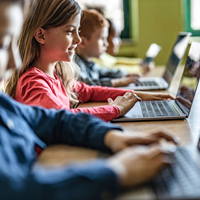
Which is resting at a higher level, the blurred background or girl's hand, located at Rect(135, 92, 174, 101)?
the blurred background

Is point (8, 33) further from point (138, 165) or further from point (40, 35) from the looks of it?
point (40, 35)

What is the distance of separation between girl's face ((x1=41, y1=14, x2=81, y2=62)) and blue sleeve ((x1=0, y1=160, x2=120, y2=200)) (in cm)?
69

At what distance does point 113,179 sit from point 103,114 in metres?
0.47

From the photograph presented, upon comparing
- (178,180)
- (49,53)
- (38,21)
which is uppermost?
(38,21)

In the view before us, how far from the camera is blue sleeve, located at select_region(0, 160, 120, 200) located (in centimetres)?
40

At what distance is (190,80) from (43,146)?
0.59 metres

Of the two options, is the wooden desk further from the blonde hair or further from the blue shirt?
the blonde hair

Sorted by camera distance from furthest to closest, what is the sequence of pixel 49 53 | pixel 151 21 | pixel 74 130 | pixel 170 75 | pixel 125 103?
pixel 151 21, pixel 170 75, pixel 49 53, pixel 125 103, pixel 74 130

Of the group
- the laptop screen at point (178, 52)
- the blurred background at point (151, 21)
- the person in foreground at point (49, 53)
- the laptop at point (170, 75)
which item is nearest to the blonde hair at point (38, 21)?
the person in foreground at point (49, 53)

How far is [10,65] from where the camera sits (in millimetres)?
551

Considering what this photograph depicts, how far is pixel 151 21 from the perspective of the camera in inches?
161

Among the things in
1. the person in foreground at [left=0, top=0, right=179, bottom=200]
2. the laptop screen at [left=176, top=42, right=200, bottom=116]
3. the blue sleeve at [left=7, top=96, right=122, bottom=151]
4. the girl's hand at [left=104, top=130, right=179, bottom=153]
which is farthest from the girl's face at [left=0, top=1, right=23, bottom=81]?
the laptop screen at [left=176, top=42, right=200, bottom=116]

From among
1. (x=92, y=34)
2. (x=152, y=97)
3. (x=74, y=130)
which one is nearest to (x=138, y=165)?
(x=74, y=130)

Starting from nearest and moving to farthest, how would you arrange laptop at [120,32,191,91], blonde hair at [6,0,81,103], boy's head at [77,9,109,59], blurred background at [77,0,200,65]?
blonde hair at [6,0,81,103], laptop at [120,32,191,91], boy's head at [77,9,109,59], blurred background at [77,0,200,65]
